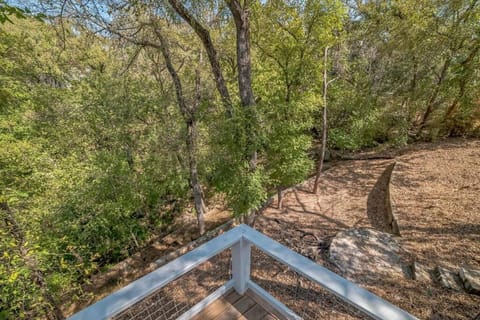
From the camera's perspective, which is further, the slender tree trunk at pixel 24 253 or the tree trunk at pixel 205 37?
the tree trunk at pixel 205 37

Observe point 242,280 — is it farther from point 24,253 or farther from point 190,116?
point 190,116

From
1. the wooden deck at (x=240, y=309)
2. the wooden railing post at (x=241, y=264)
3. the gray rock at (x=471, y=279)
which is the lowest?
the gray rock at (x=471, y=279)

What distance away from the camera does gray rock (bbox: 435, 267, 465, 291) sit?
101 inches

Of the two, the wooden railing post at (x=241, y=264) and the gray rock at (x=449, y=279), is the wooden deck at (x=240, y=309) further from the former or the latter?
the gray rock at (x=449, y=279)

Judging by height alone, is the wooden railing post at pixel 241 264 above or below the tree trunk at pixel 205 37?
below

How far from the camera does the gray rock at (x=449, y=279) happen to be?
101 inches

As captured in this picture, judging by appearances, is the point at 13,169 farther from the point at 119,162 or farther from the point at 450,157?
the point at 450,157

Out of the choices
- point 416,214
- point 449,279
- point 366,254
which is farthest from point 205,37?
point 416,214

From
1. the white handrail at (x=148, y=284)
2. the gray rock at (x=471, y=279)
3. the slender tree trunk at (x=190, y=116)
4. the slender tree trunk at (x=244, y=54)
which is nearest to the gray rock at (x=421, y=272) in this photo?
the gray rock at (x=471, y=279)

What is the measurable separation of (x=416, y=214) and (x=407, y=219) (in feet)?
0.67


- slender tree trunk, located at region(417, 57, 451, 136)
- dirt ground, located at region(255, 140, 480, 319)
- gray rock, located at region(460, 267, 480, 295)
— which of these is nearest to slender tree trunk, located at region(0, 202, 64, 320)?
dirt ground, located at region(255, 140, 480, 319)

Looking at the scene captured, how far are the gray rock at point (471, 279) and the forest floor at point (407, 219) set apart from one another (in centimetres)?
8

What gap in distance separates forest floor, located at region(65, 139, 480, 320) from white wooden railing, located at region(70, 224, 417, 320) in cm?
221

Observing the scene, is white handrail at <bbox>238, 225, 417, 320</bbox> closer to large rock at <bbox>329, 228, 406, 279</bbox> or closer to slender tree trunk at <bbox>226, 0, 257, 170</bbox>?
slender tree trunk at <bbox>226, 0, 257, 170</bbox>
